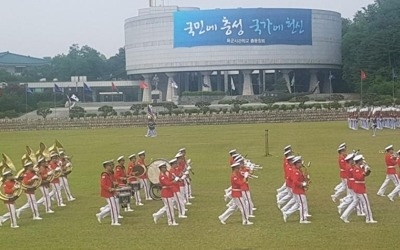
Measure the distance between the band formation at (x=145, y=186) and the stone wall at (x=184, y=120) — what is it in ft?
148

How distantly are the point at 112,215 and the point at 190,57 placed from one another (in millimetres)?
99483

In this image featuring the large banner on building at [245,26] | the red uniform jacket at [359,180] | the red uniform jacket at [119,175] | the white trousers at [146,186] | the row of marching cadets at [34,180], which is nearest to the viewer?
the red uniform jacket at [359,180]

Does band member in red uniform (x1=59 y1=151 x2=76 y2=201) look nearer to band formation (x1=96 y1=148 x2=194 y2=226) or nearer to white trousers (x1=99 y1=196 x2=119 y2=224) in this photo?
band formation (x1=96 y1=148 x2=194 y2=226)

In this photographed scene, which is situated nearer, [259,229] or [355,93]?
[259,229]

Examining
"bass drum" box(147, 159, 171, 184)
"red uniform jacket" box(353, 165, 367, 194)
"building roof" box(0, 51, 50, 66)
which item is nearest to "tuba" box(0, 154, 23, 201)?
"bass drum" box(147, 159, 171, 184)

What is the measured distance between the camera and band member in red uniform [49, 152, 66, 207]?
22.3 meters

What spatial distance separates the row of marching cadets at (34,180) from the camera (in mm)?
19091

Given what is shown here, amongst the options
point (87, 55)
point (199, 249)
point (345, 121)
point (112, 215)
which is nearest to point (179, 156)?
point (112, 215)

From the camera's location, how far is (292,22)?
115 metres

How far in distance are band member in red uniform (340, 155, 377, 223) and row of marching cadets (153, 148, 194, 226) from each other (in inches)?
171

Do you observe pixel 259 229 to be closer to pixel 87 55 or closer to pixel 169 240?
pixel 169 240

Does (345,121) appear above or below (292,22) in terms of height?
below

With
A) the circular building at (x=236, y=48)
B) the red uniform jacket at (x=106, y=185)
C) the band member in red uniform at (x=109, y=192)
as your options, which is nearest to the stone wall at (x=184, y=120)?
the circular building at (x=236, y=48)

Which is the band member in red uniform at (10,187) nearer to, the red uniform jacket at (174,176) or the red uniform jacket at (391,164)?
the red uniform jacket at (174,176)
